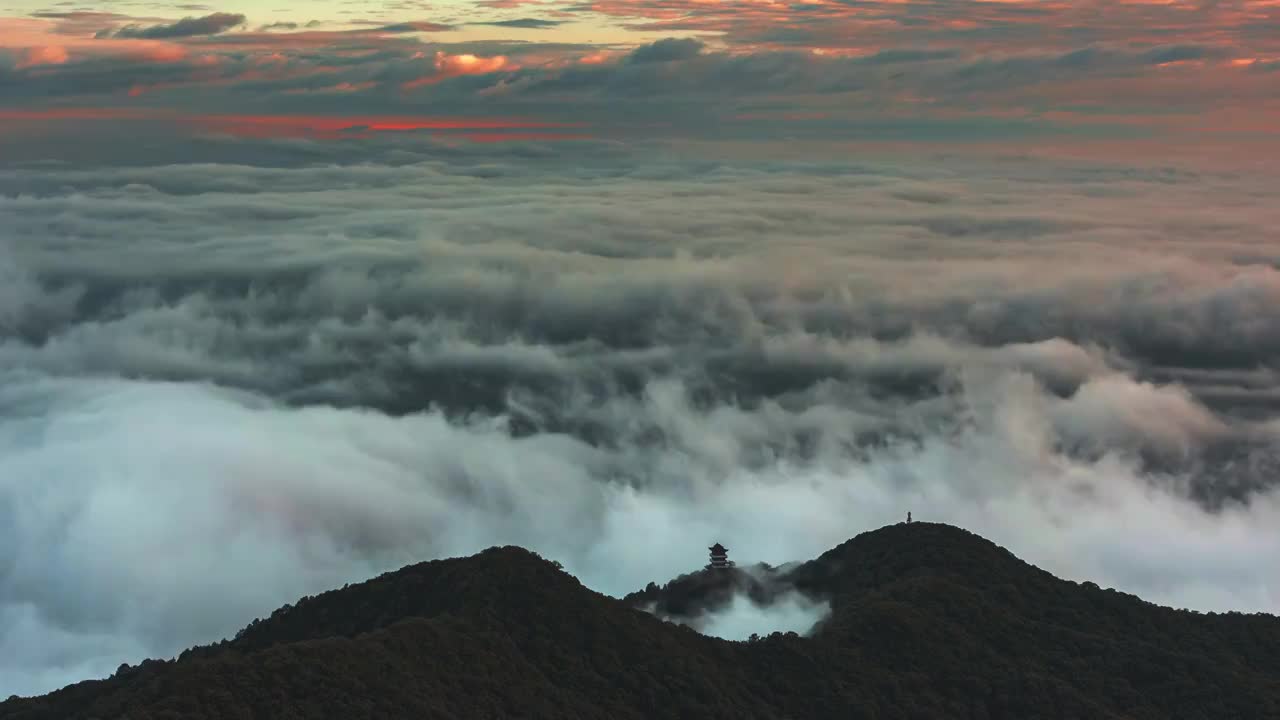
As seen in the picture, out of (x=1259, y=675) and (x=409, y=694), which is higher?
(x=409, y=694)

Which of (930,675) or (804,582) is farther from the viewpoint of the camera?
(804,582)

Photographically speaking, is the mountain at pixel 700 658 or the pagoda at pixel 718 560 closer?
the mountain at pixel 700 658

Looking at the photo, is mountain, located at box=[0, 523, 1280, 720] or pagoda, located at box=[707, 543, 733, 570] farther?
pagoda, located at box=[707, 543, 733, 570]

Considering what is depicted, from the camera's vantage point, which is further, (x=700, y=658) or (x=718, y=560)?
(x=718, y=560)

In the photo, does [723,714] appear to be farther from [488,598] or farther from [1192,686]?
[1192,686]

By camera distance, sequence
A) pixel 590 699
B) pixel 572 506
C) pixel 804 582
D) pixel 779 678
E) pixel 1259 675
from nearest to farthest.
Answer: pixel 590 699 < pixel 779 678 < pixel 1259 675 < pixel 804 582 < pixel 572 506

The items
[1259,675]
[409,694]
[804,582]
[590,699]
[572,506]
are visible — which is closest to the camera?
[409,694]

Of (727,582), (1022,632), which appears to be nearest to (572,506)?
(727,582)
